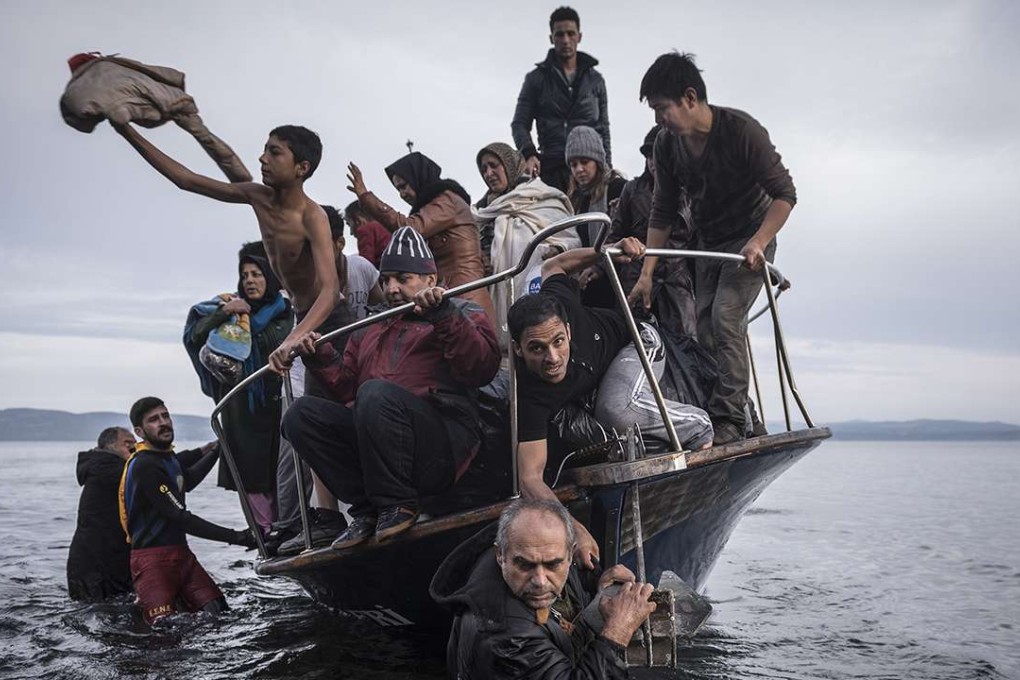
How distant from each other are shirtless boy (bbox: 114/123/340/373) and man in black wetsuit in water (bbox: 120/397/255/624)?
1.70 meters

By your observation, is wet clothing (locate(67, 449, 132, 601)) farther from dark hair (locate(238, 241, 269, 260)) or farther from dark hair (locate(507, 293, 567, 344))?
dark hair (locate(507, 293, 567, 344))

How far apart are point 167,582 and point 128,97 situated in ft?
10.6

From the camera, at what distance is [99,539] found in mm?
7242

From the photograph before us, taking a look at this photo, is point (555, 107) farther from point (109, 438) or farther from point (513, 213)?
point (109, 438)

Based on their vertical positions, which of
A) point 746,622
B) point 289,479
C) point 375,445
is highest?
point 375,445

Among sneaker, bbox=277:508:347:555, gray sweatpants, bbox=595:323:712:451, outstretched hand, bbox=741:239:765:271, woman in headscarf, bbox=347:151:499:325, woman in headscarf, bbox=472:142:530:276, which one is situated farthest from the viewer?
woman in headscarf, bbox=472:142:530:276

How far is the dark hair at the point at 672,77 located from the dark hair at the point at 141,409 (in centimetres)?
408

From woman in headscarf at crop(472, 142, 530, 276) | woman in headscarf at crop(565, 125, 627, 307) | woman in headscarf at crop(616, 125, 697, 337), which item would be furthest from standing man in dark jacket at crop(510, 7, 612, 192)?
woman in headscarf at crop(616, 125, 697, 337)

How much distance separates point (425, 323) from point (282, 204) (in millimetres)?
1403

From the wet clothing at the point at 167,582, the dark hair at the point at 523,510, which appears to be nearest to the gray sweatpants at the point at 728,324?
the dark hair at the point at 523,510

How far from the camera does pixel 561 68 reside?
27.8 feet

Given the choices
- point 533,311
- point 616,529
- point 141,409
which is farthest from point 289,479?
point 533,311

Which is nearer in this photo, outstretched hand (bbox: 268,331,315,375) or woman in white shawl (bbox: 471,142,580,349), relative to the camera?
outstretched hand (bbox: 268,331,315,375)

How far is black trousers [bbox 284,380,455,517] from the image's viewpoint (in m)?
4.21
